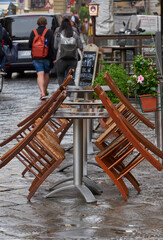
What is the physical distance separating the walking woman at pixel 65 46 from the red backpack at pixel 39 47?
37cm

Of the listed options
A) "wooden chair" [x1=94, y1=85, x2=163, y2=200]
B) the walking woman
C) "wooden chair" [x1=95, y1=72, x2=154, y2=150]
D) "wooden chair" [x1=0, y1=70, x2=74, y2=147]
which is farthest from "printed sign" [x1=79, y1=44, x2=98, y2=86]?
"wooden chair" [x1=94, y1=85, x2=163, y2=200]

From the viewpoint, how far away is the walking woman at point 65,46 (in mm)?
15250

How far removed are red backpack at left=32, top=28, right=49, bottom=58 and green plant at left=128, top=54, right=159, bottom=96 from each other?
23.4ft

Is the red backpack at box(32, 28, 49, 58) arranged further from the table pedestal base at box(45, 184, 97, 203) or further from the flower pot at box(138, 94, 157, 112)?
the table pedestal base at box(45, 184, 97, 203)

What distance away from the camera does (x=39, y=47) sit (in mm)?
15820

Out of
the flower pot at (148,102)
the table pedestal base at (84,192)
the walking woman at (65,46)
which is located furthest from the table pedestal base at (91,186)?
the walking woman at (65,46)

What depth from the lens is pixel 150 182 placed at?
750cm

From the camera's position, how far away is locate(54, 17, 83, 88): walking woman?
15.2 meters

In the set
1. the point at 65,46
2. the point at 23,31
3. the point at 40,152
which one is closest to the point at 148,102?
the point at 40,152

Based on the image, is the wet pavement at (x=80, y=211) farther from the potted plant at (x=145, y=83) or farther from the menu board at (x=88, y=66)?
the menu board at (x=88, y=66)

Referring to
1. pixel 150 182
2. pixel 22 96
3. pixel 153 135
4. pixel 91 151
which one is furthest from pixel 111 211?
pixel 22 96

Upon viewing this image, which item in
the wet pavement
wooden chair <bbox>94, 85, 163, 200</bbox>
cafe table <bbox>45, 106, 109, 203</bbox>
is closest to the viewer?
→ the wet pavement

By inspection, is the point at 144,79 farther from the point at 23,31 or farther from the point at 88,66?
the point at 23,31

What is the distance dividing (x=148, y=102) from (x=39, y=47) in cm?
791
